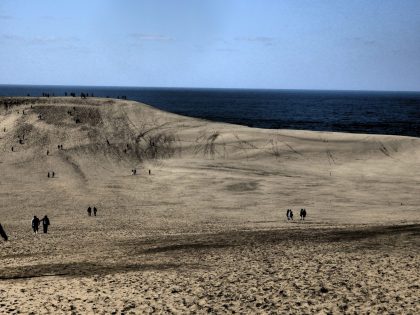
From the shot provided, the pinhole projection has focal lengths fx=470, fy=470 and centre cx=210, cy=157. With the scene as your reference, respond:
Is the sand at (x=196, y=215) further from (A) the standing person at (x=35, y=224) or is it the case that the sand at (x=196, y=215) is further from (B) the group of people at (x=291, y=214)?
(B) the group of people at (x=291, y=214)

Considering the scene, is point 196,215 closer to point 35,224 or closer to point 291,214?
point 291,214

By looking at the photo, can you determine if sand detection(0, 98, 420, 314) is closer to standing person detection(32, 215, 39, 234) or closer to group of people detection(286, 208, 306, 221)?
standing person detection(32, 215, 39, 234)

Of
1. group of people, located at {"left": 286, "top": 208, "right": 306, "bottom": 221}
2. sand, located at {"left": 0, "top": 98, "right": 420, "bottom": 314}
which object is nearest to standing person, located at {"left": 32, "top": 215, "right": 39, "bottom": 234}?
sand, located at {"left": 0, "top": 98, "right": 420, "bottom": 314}

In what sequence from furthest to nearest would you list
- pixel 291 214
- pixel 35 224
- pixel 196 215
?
pixel 196 215, pixel 291 214, pixel 35 224

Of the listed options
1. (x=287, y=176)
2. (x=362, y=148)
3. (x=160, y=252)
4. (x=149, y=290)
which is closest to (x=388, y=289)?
(x=149, y=290)

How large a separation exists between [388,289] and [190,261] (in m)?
8.93

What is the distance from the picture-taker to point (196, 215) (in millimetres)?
38500

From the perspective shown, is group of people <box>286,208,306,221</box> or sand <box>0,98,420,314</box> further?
group of people <box>286,208,306,221</box>

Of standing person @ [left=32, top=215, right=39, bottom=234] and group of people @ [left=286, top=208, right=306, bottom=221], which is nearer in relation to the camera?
standing person @ [left=32, top=215, right=39, bottom=234]

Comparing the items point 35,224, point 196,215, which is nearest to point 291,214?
point 196,215

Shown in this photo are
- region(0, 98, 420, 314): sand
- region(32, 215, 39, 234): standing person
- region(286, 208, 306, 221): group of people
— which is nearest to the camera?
region(0, 98, 420, 314): sand

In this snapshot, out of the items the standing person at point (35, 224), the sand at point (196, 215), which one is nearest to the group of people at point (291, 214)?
the sand at point (196, 215)

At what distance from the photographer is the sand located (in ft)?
56.9

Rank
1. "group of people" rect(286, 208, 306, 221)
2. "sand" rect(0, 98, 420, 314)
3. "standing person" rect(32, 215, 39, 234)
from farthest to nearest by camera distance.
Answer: "group of people" rect(286, 208, 306, 221) → "standing person" rect(32, 215, 39, 234) → "sand" rect(0, 98, 420, 314)
